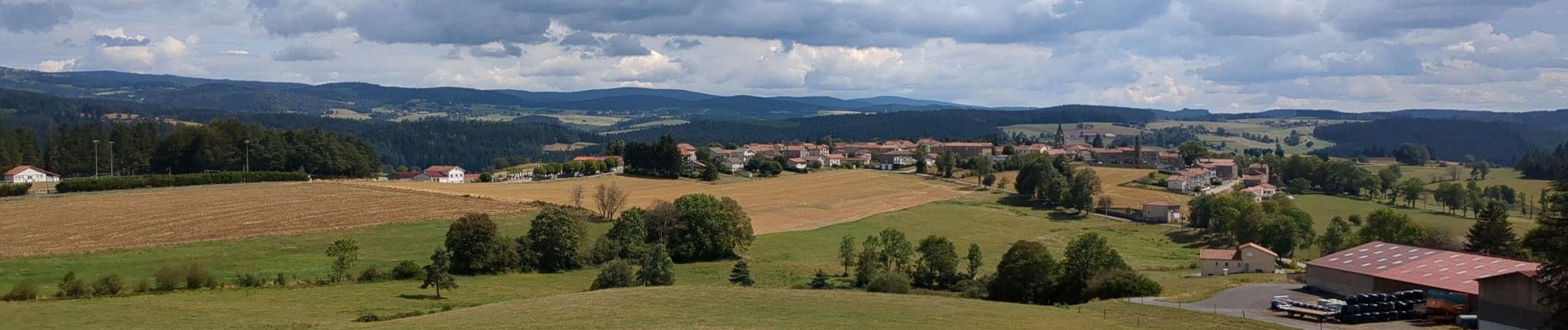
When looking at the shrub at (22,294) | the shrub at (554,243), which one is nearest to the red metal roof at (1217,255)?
the shrub at (554,243)

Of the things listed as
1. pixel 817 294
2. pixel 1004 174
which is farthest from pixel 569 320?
pixel 1004 174

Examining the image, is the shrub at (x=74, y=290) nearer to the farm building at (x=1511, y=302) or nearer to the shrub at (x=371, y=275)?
the shrub at (x=371, y=275)

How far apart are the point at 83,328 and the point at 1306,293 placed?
52.3 m

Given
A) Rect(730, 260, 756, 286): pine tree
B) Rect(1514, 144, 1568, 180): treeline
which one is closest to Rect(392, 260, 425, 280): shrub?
Rect(730, 260, 756, 286): pine tree

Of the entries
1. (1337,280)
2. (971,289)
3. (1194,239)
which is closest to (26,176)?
(971,289)

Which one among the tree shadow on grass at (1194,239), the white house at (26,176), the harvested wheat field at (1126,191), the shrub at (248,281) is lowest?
the tree shadow on grass at (1194,239)

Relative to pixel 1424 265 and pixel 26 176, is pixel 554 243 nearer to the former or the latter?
pixel 1424 265

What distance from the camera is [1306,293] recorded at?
156ft

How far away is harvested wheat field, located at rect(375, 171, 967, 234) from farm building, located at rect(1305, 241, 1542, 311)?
40.2 meters

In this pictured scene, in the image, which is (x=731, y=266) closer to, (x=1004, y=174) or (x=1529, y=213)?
(x=1004, y=174)

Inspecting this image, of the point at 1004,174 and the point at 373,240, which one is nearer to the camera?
the point at 373,240

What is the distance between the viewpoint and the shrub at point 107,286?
44.2 metres

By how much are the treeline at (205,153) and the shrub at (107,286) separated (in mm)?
60790

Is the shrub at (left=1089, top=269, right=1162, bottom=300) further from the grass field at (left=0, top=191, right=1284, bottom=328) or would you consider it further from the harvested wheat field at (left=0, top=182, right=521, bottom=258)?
the harvested wheat field at (left=0, top=182, right=521, bottom=258)
